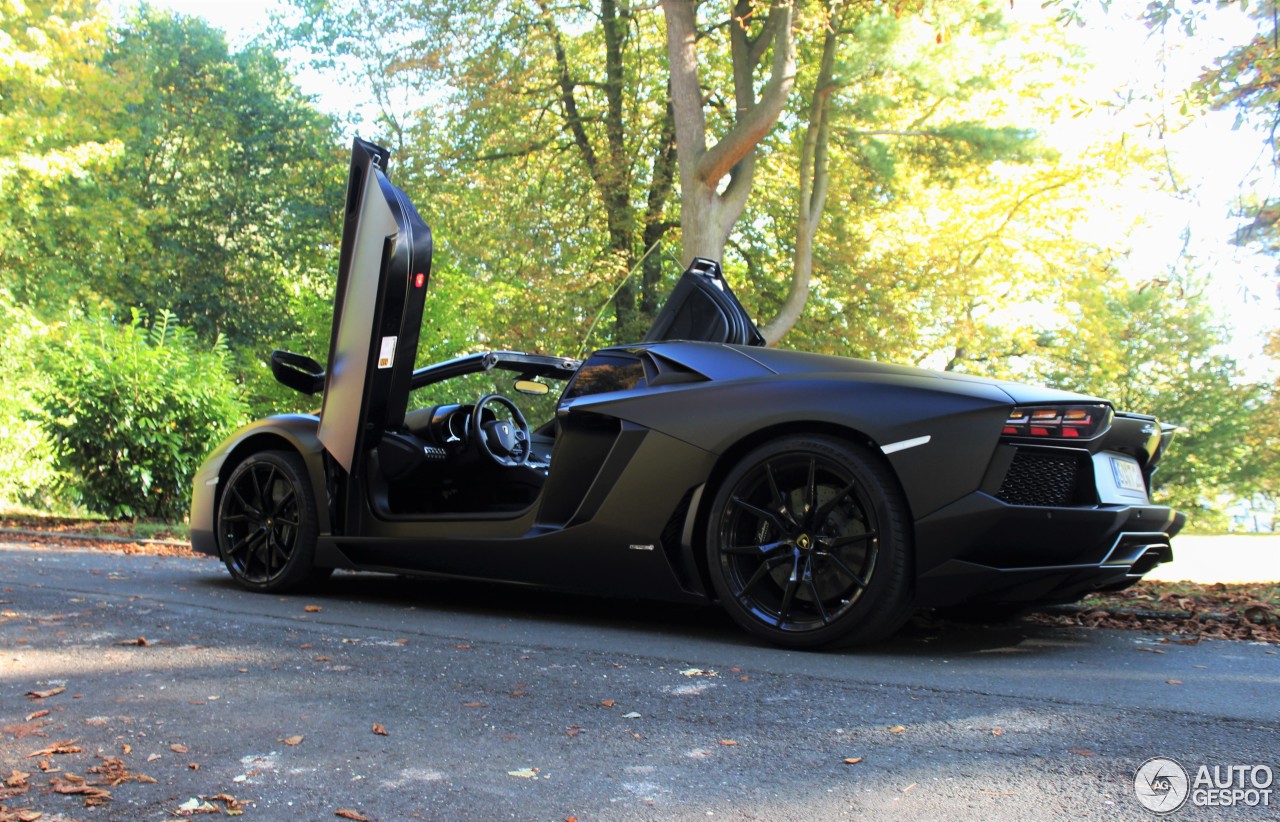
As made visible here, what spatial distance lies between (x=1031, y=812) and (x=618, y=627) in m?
2.72

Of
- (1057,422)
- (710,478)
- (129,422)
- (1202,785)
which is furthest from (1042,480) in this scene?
(129,422)

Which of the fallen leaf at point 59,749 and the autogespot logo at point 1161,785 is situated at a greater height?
the autogespot logo at point 1161,785

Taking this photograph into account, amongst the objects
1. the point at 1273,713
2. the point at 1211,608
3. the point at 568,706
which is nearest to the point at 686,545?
the point at 568,706

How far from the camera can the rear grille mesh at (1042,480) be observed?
4.02m

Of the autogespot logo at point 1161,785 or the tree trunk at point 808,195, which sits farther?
the tree trunk at point 808,195

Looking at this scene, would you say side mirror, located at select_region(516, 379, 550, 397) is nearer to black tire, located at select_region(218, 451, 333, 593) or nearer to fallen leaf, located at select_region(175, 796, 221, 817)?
black tire, located at select_region(218, 451, 333, 593)

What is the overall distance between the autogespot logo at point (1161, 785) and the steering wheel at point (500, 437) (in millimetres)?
3728

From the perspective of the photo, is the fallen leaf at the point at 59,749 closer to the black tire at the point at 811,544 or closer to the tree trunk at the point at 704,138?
the black tire at the point at 811,544

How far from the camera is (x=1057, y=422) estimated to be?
13.4 ft

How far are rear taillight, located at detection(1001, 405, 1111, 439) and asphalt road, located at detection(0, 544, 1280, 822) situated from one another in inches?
33.5

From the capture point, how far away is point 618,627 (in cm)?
498

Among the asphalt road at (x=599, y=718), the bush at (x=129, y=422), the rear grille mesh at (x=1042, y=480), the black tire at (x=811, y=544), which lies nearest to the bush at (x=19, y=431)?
the bush at (x=129, y=422)

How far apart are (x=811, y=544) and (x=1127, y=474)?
1.34 m

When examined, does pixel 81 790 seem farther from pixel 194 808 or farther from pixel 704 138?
pixel 704 138
